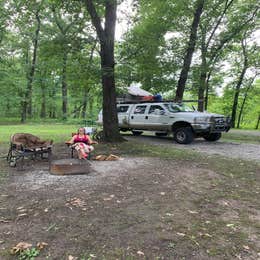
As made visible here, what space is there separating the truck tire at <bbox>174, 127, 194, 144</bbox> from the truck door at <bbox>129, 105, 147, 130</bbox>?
189 centimetres

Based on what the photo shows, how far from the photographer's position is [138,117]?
485 inches

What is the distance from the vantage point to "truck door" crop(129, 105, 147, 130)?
12.1 metres

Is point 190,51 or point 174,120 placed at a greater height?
point 190,51

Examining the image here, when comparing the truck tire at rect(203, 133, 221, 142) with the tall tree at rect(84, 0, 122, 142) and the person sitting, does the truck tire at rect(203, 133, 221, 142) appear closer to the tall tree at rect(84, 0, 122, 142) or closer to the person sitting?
the tall tree at rect(84, 0, 122, 142)

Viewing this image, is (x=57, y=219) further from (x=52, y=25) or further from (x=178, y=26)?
(x=52, y=25)

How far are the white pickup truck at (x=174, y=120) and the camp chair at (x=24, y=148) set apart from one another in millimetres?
5706

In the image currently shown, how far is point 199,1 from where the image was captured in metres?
13.4

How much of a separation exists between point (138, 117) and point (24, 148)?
6915 millimetres

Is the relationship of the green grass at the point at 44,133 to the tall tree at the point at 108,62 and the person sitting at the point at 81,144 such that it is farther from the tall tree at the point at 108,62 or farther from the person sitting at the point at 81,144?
the person sitting at the point at 81,144

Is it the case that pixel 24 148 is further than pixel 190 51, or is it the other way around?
pixel 190 51

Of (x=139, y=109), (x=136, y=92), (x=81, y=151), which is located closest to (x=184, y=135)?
(x=139, y=109)

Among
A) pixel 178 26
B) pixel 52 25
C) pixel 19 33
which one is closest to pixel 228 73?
pixel 178 26

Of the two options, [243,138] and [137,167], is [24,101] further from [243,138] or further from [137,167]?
[137,167]

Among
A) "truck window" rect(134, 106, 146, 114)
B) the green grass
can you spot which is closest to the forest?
"truck window" rect(134, 106, 146, 114)
